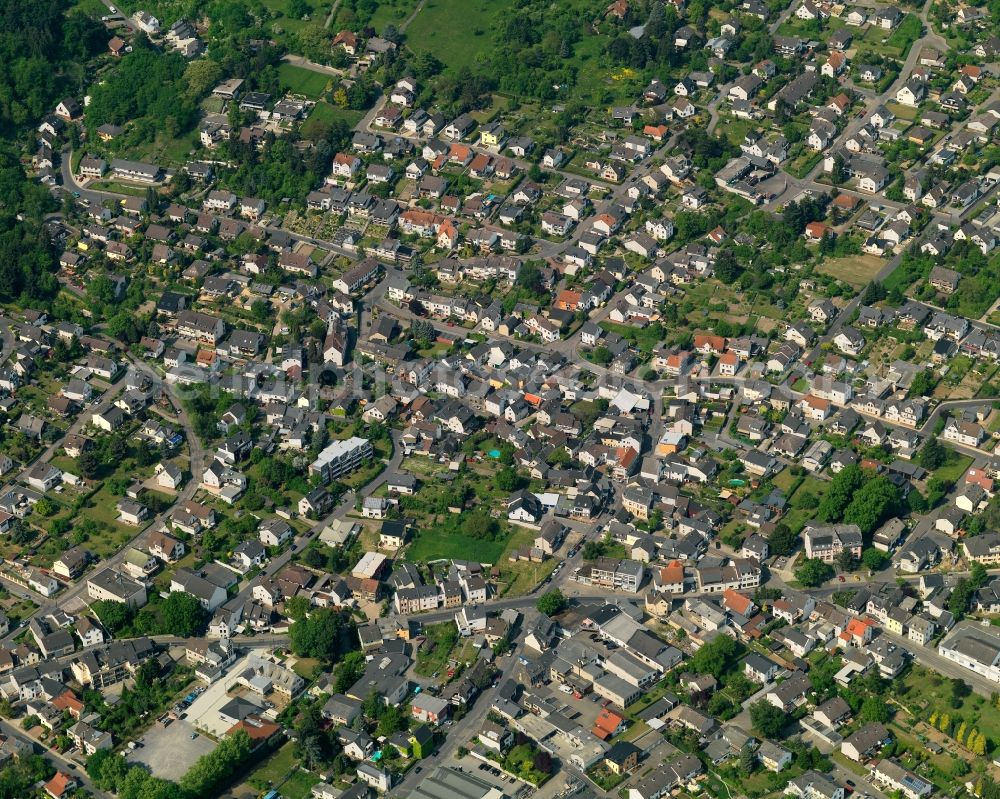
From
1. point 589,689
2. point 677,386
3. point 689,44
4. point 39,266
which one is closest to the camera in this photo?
point 589,689

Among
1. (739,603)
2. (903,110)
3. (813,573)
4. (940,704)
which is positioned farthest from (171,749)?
(903,110)

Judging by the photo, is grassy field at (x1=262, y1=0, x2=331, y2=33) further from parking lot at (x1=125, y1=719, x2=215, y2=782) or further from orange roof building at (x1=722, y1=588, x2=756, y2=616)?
parking lot at (x1=125, y1=719, x2=215, y2=782)

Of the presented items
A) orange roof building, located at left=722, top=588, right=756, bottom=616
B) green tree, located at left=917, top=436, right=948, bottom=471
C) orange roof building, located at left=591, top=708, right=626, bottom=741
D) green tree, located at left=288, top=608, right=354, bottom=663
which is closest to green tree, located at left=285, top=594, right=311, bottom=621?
green tree, located at left=288, top=608, right=354, bottom=663

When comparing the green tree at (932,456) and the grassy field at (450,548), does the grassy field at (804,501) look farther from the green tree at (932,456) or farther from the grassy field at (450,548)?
the grassy field at (450,548)

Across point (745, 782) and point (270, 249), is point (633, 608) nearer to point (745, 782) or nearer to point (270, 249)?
point (745, 782)

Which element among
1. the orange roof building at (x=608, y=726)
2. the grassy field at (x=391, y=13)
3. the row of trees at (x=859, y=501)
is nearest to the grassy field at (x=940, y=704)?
the row of trees at (x=859, y=501)

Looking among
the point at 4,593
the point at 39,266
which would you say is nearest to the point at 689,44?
the point at 39,266
